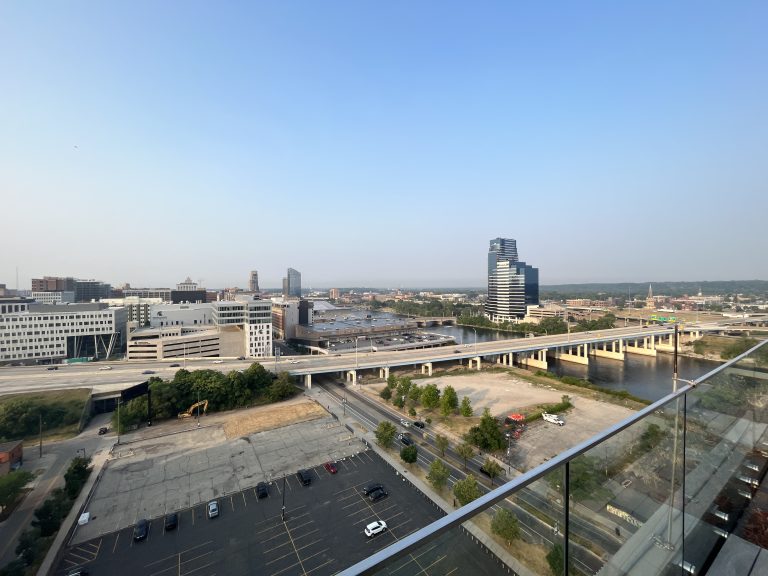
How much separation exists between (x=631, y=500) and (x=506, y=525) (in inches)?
24.7

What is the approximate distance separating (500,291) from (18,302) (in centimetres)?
5419

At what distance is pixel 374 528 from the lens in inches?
287

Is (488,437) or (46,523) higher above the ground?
Answer: (488,437)

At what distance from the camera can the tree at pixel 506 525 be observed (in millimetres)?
1055

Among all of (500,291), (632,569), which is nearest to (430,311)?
(500,291)

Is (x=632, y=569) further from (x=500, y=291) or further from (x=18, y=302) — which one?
(x=500, y=291)

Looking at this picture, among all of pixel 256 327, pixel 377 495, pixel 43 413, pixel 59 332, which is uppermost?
pixel 256 327

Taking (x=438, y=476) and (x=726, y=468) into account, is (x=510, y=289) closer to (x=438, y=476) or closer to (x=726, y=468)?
(x=438, y=476)

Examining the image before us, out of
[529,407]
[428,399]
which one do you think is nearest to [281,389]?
[428,399]

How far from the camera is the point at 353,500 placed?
8.45 meters

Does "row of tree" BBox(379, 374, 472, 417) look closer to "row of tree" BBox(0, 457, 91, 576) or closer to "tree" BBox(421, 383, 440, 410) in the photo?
"tree" BBox(421, 383, 440, 410)

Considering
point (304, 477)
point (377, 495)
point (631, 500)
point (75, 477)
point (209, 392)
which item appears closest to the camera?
point (631, 500)

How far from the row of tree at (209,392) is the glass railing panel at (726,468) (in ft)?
52.7

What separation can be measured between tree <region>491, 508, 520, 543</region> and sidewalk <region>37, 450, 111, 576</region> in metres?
9.55
